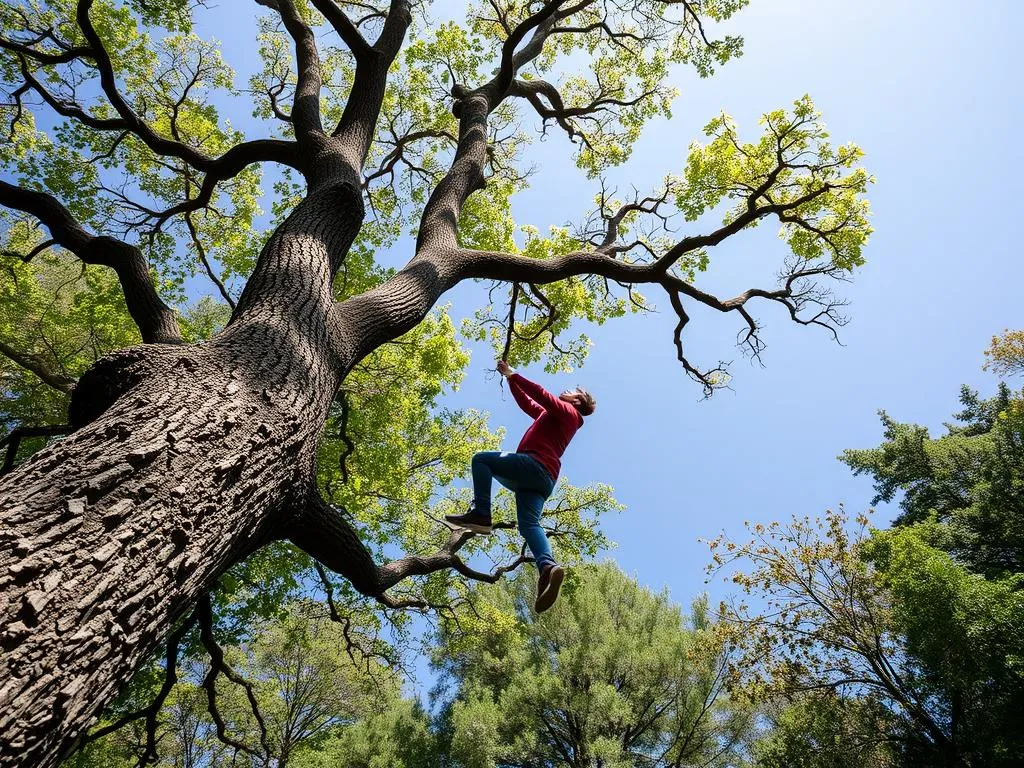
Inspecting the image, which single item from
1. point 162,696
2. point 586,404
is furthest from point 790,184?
point 162,696

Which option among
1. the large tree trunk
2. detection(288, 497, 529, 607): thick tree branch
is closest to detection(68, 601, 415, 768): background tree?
detection(288, 497, 529, 607): thick tree branch

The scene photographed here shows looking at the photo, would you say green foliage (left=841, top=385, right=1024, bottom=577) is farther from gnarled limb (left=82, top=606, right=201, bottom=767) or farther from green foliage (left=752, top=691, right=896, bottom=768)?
gnarled limb (left=82, top=606, right=201, bottom=767)

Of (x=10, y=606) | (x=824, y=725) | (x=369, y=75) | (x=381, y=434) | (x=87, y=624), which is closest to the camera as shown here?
(x=10, y=606)

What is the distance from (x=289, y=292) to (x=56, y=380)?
715 centimetres

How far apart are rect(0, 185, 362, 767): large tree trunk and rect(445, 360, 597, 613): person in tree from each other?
1.61 meters

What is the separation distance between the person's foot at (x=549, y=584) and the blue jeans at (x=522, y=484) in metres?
0.23

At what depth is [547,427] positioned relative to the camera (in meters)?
4.24

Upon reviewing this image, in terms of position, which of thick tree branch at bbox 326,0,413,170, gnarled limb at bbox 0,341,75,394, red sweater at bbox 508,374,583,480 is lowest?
red sweater at bbox 508,374,583,480

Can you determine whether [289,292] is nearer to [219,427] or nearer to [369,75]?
[219,427]

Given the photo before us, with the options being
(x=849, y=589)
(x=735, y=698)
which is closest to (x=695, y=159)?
(x=849, y=589)

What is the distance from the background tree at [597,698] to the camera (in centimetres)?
1302

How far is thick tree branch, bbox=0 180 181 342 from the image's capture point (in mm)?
3477

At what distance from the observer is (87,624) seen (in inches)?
53.1

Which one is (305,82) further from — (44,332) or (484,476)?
(44,332)
